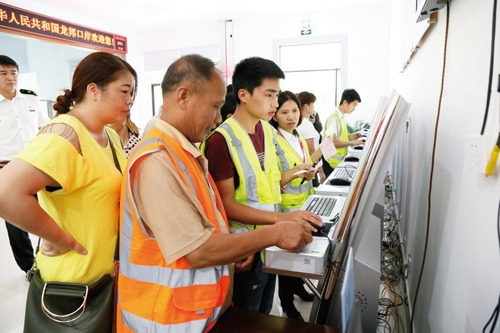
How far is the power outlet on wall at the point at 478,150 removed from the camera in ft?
2.13

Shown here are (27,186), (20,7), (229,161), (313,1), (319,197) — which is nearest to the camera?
(27,186)

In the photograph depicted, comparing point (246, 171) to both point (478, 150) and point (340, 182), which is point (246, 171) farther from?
point (340, 182)

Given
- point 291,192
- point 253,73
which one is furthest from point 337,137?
point 253,73

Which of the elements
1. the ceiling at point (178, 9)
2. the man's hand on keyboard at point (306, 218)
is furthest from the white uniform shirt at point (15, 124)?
the ceiling at point (178, 9)

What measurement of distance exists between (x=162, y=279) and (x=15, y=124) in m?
3.27

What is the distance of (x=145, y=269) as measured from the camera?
89cm

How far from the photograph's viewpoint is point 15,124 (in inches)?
130

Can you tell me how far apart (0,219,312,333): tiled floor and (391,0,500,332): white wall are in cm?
110

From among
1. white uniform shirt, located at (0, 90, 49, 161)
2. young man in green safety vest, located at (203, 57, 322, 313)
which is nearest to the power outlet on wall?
young man in green safety vest, located at (203, 57, 322, 313)

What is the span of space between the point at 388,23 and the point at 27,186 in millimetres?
7035

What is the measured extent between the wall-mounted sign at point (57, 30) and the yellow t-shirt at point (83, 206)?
5.31 m

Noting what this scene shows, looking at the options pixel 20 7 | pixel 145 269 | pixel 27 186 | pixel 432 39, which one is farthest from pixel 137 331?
pixel 20 7

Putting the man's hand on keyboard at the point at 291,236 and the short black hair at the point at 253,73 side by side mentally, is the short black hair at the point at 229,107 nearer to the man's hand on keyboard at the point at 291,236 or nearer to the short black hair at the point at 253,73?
the short black hair at the point at 253,73

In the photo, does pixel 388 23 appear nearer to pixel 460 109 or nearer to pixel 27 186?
pixel 460 109
